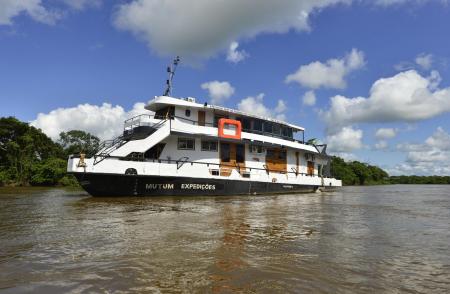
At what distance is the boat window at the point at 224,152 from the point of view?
2088 centimetres

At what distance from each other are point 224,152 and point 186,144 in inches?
95.6

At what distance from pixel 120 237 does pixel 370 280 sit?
4.38 metres

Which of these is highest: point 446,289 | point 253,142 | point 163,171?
point 253,142

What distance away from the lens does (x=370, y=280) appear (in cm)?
434

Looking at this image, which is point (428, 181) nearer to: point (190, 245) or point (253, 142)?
point (253, 142)

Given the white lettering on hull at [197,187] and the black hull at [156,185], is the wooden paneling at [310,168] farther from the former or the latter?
the white lettering on hull at [197,187]

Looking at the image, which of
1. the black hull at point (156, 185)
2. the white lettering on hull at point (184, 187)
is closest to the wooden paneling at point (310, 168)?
the black hull at point (156, 185)

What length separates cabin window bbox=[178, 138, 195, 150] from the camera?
19531 millimetres

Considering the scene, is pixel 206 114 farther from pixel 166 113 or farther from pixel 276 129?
pixel 276 129

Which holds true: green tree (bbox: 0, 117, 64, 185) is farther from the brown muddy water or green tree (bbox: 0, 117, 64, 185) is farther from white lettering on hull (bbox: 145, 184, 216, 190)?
the brown muddy water

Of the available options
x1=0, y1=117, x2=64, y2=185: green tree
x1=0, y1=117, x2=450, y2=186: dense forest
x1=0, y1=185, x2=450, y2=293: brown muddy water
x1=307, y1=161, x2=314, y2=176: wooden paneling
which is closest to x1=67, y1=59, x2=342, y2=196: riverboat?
x1=307, y1=161, x2=314, y2=176: wooden paneling

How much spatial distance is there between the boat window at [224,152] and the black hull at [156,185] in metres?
1.68

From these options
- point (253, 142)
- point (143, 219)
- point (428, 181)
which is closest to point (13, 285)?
point (143, 219)

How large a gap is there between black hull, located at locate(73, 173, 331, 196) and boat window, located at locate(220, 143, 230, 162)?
168 centimetres
